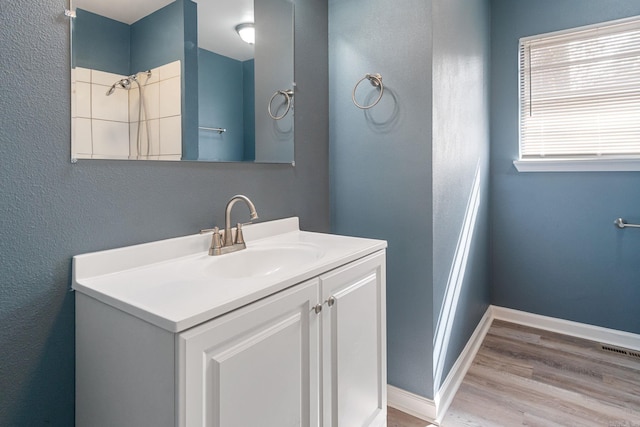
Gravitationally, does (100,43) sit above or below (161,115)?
above

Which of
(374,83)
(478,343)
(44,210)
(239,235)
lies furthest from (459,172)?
(44,210)

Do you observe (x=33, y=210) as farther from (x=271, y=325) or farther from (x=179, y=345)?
(x=271, y=325)

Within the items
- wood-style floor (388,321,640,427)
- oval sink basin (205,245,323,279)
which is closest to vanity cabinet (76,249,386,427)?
oval sink basin (205,245,323,279)

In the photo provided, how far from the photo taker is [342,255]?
127cm

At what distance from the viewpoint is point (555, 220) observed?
8.48ft

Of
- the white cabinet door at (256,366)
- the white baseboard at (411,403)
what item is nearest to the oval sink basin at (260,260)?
the white cabinet door at (256,366)

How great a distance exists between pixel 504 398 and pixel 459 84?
65.8 inches

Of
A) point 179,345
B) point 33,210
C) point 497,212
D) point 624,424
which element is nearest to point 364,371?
point 179,345

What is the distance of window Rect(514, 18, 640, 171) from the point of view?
2.34m

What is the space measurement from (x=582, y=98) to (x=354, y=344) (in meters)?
2.37

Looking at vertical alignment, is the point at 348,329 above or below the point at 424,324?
above

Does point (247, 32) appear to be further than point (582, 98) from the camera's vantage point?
No

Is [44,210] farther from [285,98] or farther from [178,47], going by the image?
[285,98]

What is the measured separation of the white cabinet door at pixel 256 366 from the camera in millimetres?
777
